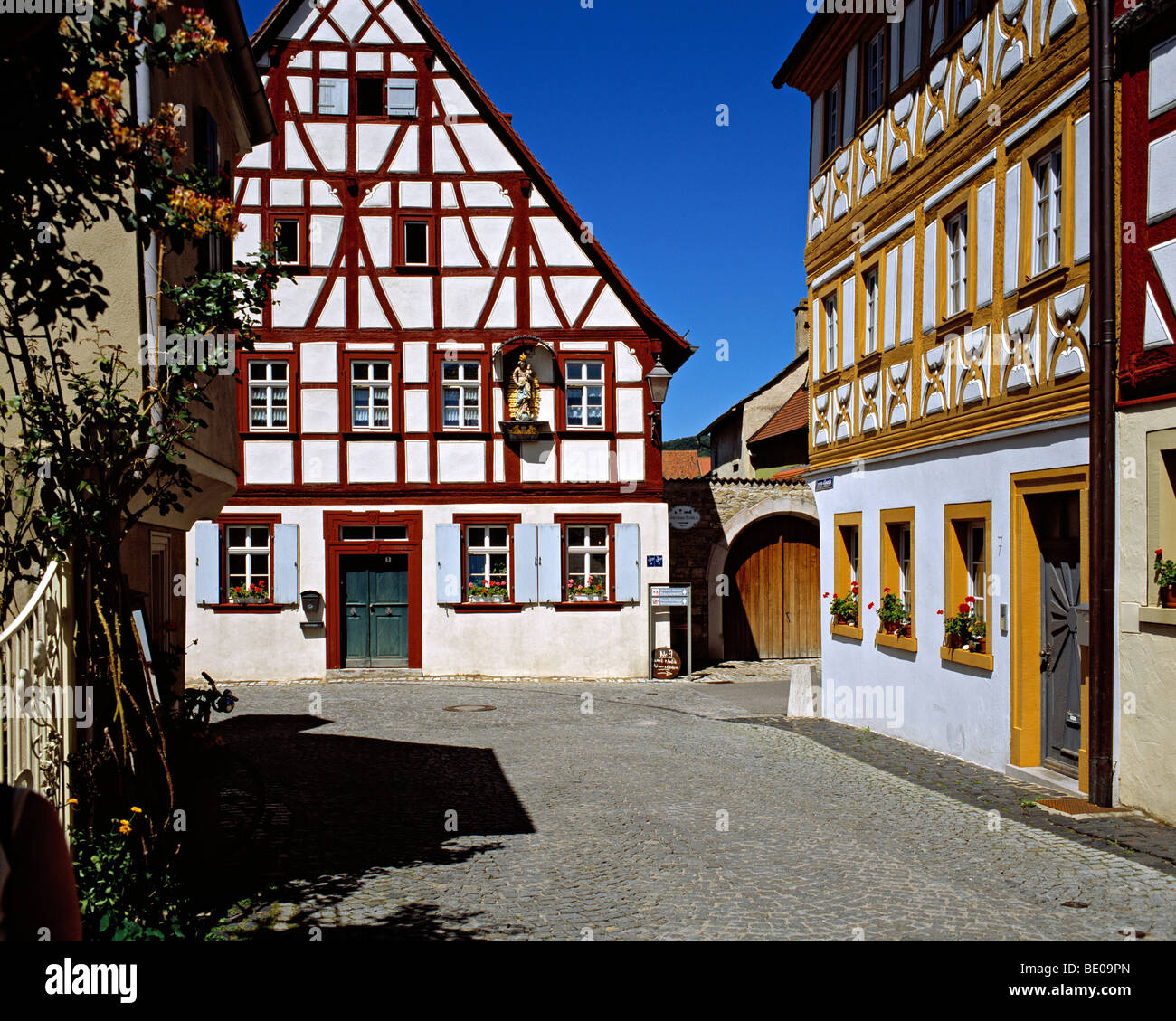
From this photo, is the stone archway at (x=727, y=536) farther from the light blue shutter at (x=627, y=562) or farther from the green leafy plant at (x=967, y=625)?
the green leafy plant at (x=967, y=625)

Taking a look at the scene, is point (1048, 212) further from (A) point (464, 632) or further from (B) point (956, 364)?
(A) point (464, 632)

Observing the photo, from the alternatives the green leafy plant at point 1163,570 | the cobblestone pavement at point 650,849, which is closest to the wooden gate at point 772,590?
the cobblestone pavement at point 650,849

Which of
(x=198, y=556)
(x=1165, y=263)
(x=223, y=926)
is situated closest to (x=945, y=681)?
(x=1165, y=263)

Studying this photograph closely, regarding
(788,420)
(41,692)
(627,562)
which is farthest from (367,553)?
(41,692)

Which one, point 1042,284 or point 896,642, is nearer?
point 1042,284

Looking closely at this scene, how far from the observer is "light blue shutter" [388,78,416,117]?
19422 mm

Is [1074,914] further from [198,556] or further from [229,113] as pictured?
[198,556]

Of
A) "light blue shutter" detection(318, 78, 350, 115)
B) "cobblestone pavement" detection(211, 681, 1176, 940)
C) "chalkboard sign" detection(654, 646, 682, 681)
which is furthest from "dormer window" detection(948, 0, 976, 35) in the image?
"light blue shutter" detection(318, 78, 350, 115)

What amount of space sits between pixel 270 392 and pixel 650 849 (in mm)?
14011

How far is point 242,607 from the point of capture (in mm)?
19016

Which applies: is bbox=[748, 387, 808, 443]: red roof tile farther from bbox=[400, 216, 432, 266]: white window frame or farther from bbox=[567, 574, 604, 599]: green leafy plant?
bbox=[400, 216, 432, 266]: white window frame

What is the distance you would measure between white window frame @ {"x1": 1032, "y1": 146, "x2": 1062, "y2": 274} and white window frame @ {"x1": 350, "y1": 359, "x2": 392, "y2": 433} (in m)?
12.2

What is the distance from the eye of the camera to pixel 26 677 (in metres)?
4.86

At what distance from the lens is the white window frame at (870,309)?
13.0 meters
